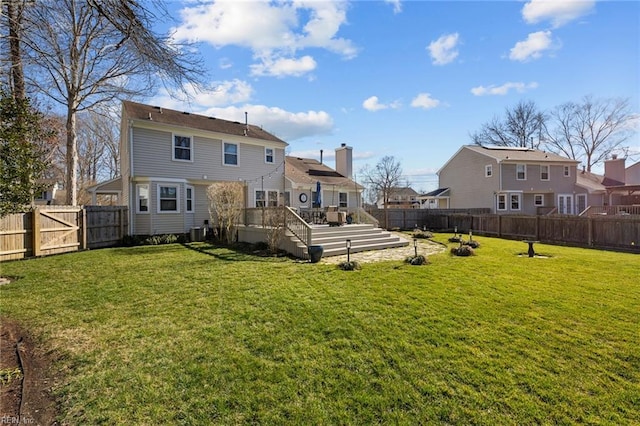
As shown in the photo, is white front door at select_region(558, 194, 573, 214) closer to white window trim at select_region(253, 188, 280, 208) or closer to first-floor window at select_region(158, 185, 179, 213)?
Answer: white window trim at select_region(253, 188, 280, 208)

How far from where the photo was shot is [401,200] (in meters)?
50.8

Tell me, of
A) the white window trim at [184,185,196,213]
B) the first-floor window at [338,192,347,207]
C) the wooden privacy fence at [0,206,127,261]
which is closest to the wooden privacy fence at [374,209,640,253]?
the first-floor window at [338,192,347,207]

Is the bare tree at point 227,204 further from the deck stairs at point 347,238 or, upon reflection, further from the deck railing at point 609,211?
the deck railing at point 609,211

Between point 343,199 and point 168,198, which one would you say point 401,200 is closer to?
point 343,199

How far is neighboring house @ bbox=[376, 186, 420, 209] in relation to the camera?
42.1 meters

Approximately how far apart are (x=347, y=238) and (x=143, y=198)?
35.0 ft

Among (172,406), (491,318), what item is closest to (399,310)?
(491,318)

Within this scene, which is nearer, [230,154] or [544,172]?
[230,154]

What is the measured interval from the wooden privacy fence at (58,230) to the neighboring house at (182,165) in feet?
2.84

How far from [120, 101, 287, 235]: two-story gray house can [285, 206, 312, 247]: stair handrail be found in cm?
740

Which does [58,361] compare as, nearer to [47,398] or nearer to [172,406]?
[47,398]

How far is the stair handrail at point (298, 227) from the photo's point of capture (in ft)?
33.4

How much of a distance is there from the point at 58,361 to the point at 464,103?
17.2m

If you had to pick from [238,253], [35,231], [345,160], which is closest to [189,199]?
[35,231]
